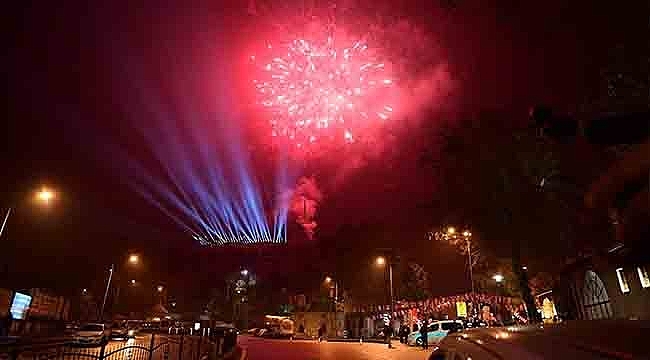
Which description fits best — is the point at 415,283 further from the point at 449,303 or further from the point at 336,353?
the point at 336,353

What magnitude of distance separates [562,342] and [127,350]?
30.3ft

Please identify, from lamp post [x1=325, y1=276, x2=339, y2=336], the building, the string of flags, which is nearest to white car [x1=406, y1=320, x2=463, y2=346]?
→ the string of flags

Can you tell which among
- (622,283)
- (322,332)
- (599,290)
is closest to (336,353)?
(599,290)

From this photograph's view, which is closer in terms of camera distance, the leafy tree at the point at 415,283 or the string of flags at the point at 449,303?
the string of flags at the point at 449,303

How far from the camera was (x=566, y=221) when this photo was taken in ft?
68.3

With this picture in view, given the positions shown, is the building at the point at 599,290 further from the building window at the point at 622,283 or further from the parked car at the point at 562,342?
the parked car at the point at 562,342

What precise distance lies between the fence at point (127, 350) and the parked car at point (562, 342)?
5.97 meters

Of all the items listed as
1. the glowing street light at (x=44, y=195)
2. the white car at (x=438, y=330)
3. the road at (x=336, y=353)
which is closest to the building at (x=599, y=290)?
the road at (x=336, y=353)

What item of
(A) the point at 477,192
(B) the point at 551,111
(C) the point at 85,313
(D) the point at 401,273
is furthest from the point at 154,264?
(B) the point at 551,111

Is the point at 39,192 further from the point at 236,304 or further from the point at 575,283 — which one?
the point at 236,304

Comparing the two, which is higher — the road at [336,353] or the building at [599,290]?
the building at [599,290]

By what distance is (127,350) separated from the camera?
9320 mm

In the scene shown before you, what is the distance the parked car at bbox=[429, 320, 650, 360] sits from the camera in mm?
1734

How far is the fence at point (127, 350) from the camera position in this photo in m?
6.40
